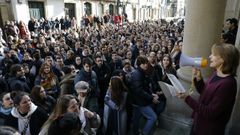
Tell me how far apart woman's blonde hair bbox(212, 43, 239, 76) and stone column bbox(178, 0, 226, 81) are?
1414 millimetres

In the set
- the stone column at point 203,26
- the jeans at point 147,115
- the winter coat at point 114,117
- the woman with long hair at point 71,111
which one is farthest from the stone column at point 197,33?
the woman with long hair at point 71,111

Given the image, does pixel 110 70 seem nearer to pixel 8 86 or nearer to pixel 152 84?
pixel 152 84

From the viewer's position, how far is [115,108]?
3.71 meters

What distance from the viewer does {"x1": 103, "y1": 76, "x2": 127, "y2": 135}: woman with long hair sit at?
3.60 meters

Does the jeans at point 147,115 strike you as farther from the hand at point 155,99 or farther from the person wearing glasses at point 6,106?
the person wearing glasses at point 6,106

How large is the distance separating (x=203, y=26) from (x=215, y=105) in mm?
1663

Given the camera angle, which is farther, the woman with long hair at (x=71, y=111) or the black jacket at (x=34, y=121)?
the black jacket at (x=34, y=121)

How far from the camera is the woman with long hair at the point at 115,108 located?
360 cm

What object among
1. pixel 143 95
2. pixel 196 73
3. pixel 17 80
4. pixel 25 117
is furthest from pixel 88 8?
pixel 196 73

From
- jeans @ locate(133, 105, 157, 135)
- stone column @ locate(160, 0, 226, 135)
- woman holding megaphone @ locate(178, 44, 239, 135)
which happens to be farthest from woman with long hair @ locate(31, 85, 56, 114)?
woman holding megaphone @ locate(178, 44, 239, 135)

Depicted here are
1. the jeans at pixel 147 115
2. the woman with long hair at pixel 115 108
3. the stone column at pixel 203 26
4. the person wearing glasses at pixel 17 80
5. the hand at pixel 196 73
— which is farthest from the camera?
the person wearing glasses at pixel 17 80

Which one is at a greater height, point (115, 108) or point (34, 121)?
point (34, 121)

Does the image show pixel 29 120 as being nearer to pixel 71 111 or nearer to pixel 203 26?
pixel 71 111

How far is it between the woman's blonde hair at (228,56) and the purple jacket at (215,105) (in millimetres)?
72
